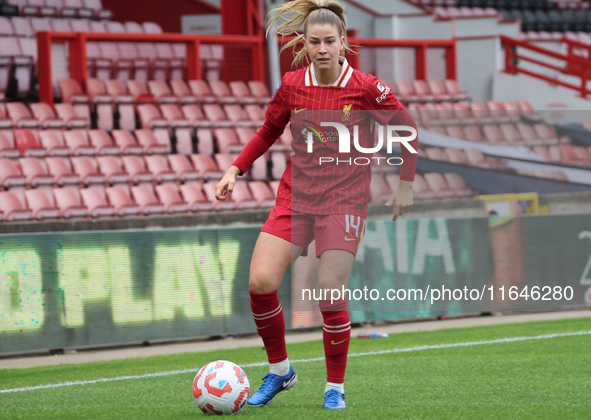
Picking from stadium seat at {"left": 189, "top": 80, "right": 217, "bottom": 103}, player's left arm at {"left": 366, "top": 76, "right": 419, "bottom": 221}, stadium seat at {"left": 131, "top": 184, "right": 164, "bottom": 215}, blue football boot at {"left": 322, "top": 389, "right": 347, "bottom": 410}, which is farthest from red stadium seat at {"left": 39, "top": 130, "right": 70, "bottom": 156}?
blue football boot at {"left": 322, "top": 389, "right": 347, "bottom": 410}

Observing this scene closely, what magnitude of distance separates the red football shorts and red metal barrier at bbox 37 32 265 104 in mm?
9032

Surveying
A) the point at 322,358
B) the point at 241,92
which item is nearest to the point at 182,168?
the point at 241,92

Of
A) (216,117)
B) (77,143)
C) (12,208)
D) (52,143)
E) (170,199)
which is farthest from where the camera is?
(216,117)

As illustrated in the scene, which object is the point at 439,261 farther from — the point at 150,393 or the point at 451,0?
the point at 451,0

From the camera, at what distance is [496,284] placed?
8664 mm

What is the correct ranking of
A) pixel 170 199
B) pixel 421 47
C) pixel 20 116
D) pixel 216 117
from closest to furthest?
pixel 170 199 < pixel 20 116 < pixel 216 117 < pixel 421 47

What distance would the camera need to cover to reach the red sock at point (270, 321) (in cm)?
367

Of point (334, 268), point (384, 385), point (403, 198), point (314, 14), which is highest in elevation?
point (314, 14)

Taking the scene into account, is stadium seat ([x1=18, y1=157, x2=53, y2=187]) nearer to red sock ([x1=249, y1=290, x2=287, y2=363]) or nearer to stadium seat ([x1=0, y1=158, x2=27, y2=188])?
stadium seat ([x1=0, y1=158, x2=27, y2=188])

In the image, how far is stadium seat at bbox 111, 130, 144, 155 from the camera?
1089 cm

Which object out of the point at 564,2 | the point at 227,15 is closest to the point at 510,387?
the point at 227,15

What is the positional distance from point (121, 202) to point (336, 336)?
6.51m

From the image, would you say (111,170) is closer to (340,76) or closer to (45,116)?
(45,116)

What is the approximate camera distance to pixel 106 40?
12.6m
